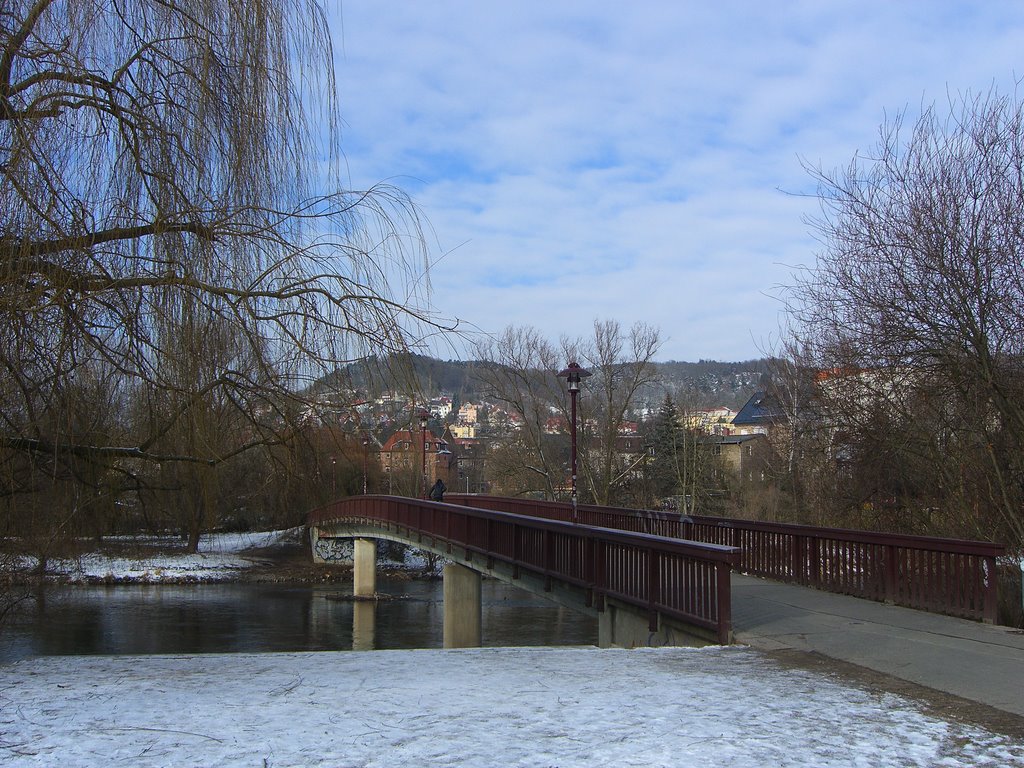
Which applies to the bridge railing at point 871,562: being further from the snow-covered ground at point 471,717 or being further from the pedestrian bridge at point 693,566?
the snow-covered ground at point 471,717

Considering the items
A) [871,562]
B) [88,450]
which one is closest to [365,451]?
[88,450]

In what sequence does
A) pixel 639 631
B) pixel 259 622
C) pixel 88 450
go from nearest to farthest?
pixel 88 450
pixel 639 631
pixel 259 622

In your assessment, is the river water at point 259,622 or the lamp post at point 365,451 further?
the river water at point 259,622

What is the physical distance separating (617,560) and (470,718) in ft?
22.5

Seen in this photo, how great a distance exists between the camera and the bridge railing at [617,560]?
375 inches

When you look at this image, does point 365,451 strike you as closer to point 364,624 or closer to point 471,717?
point 471,717

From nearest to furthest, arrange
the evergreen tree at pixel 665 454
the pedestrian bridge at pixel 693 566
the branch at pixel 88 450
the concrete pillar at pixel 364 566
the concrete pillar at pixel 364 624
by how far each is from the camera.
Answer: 1. the branch at pixel 88 450
2. the pedestrian bridge at pixel 693 566
3. the concrete pillar at pixel 364 624
4. the concrete pillar at pixel 364 566
5. the evergreen tree at pixel 665 454

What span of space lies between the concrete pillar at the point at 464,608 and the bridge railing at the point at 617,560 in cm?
607

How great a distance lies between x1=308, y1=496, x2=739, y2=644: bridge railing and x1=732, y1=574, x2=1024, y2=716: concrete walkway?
0.53 meters

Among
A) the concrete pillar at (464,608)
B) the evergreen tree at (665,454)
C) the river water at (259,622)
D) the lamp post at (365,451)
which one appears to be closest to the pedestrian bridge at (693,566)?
the lamp post at (365,451)

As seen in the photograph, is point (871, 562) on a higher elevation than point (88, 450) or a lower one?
lower

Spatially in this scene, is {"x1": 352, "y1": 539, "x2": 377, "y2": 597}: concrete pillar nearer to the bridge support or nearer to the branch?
the bridge support

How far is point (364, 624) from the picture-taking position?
39094 millimetres

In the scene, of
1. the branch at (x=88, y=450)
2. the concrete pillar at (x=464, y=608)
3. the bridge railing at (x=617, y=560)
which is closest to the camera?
the branch at (x=88, y=450)
